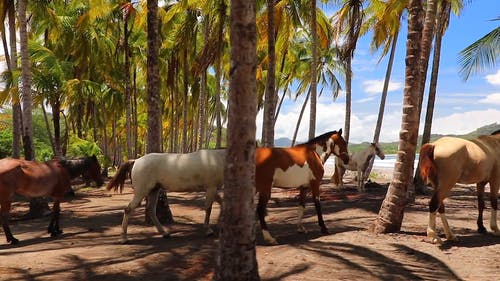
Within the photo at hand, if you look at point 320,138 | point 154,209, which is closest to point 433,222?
point 320,138

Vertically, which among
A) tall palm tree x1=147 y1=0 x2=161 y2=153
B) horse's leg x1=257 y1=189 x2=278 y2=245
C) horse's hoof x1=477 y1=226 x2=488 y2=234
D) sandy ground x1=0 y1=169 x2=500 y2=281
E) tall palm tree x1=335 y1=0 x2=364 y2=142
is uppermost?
tall palm tree x1=335 y1=0 x2=364 y2=142

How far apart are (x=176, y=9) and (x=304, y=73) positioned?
18.1m

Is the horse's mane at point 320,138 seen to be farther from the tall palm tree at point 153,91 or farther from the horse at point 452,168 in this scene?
the tall palm tree at point 153,91

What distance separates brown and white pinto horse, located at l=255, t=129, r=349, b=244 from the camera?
8.90 m

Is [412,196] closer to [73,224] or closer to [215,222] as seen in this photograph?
[215,222]

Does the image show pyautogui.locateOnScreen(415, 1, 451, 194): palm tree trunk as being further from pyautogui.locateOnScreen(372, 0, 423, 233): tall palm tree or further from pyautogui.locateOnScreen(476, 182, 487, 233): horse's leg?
pyautogui.locateOnScreen(372, 0, 423, 233): tall palm tree

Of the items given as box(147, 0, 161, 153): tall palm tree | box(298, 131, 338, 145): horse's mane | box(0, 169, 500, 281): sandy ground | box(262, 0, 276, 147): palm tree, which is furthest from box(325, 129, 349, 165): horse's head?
box(147, 0, 161, 153): tall palm tree

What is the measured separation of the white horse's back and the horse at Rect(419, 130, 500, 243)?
13.6 ft

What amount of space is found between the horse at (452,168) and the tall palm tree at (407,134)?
0.37 metres

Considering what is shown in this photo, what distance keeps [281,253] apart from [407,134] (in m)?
3.67

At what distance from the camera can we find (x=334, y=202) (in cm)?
1430

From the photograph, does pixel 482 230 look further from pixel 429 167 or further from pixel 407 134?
pixel 407 134

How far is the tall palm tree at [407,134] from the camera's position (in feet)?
28.8

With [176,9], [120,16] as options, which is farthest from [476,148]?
[120,16]
